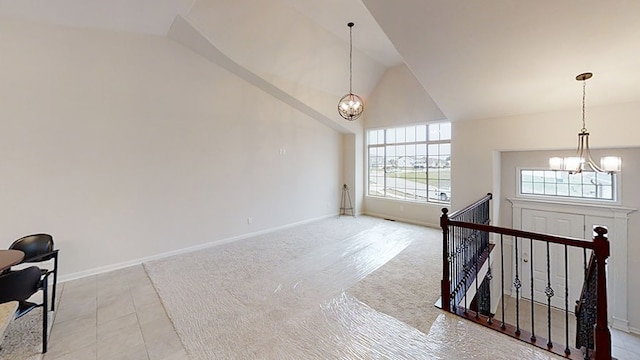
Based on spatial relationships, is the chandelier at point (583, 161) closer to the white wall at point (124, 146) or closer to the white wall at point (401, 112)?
the white wall at point (401, 112)

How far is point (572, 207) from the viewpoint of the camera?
4867mm

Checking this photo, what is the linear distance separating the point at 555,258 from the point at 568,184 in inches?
55.1

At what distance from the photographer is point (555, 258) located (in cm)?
509

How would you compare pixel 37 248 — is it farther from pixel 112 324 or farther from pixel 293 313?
pixel 293 313

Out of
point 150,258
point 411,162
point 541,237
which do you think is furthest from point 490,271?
point 150,258

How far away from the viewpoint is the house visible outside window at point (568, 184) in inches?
182

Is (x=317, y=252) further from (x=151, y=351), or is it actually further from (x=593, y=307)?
(x=593, y=307)

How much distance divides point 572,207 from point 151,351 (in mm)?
6565

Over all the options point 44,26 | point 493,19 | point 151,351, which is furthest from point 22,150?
point 493,19

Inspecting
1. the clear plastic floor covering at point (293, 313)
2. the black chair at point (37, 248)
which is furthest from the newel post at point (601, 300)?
the black chair at point (37, 248)

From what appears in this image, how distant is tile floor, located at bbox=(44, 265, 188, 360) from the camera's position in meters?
2.33

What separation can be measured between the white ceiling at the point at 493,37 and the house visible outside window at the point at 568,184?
1.39 m

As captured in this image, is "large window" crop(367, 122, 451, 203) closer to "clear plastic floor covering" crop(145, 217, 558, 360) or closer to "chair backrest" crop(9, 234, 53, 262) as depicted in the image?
"clear plastic floor covering" crop(145, 217, 558, 360)

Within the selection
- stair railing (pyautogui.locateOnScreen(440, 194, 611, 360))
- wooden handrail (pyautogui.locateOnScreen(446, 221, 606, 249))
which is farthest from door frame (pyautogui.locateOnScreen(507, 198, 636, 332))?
wooden handrail (pyautogui.locateOnScreen(446, 221, 606, 249))
